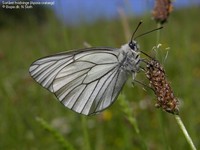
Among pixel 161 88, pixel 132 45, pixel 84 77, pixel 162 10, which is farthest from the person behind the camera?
pixel 84 77

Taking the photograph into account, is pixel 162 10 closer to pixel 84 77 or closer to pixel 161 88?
pixel 84 77

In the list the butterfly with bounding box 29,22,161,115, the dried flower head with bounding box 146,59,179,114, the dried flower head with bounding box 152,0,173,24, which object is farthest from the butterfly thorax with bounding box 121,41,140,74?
the dried flower head with bounding box 146,59,179,114

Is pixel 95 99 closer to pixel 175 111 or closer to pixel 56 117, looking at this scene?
pixel 175 111

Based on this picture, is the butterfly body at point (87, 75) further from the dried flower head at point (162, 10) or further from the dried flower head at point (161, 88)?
the dried flower head at point (161, 88)

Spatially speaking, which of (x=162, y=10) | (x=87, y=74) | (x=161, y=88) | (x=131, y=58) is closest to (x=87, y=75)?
(x=87, y=74)

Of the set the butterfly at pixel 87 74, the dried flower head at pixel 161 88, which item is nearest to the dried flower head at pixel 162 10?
the butterfly at pixel 87 74

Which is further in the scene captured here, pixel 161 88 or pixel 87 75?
pixel 87 75

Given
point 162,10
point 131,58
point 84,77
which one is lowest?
point 84,77

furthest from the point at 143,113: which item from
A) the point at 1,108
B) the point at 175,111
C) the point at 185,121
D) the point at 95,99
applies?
the point at 175,111
